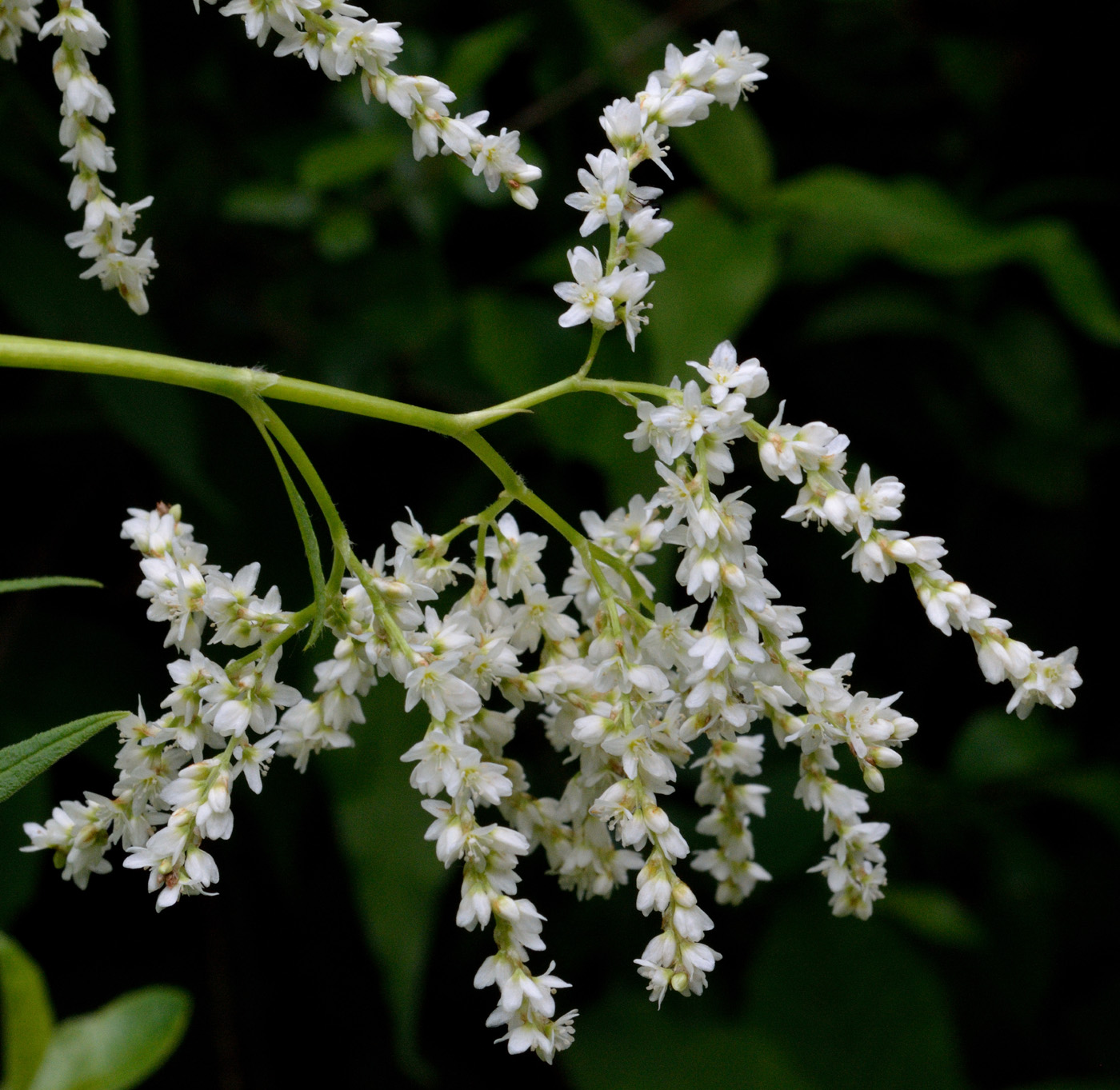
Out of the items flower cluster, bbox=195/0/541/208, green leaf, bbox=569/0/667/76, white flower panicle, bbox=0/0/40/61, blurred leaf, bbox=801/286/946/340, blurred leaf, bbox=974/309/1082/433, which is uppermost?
green leaf, bbox=569/0/667/76

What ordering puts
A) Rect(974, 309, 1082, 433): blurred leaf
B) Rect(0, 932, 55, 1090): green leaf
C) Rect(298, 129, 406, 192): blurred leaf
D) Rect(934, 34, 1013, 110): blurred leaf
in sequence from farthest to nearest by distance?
1. Rect(934, 34, 1013, 110): blurred leaf
2. Rect(974, 309, 1082, 433): blurred leaf
3. Rect(298, 129, 406, 192): blurred leaf
4. Rect(0, 932, 55, 1090): green leaf

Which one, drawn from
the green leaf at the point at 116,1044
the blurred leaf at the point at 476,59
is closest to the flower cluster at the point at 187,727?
the green leaf at the point at 116,1044

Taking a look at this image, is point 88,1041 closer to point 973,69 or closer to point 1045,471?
point 1045,471

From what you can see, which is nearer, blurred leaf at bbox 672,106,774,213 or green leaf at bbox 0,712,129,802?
green leaf at bbox 0,712,129,802

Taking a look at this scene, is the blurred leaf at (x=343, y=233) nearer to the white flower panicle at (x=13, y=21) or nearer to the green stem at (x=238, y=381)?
the white flower panicle at (x=13, y=21)

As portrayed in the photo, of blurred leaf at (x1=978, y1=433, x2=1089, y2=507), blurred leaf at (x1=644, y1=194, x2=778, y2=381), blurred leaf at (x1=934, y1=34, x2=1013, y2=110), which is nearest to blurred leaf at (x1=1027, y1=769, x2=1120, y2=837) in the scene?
blurred leaf at (x1=978, y1=433, x2=1089, y2=507)

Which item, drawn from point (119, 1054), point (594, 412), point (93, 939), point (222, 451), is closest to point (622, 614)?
point (119, 1054)

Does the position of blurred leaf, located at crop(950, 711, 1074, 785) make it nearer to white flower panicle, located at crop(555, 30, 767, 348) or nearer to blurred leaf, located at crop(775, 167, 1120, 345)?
blurred leaf, located at crop(775, 167, 1120, 345)
